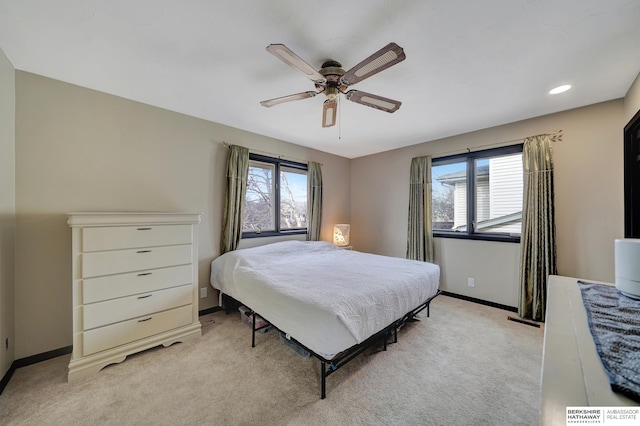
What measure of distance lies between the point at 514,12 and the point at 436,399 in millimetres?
2552

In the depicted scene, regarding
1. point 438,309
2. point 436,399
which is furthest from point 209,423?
point 438,309

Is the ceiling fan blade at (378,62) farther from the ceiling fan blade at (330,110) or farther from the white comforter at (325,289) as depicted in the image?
the white comforter at (325,289)

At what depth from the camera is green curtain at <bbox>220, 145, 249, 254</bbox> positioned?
3133 mm

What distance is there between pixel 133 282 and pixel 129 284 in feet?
0.10

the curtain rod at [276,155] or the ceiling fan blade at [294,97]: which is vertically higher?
the ceiling fan blade at [294,97]

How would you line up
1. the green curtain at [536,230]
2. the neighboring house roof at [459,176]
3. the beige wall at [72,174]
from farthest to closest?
the neighboring house roof at [459,176], the green curtain at [536,230], the beige wall at [72,174]

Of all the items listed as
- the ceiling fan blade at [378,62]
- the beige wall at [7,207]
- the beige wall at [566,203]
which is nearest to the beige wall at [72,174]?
the beige wall at [7,207]

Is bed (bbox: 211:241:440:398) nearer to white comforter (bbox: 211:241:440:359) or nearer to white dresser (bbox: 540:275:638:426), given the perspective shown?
white comforter (bbox: 211:241:440:359)

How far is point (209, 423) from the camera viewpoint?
1.45 m

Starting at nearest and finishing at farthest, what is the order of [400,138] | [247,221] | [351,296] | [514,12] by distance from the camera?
[514,12], [351,296], [247,221], [400,138]

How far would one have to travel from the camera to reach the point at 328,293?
182 cm

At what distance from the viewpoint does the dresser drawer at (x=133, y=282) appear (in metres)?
1.90

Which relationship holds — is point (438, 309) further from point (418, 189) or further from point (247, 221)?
point (247, 221)

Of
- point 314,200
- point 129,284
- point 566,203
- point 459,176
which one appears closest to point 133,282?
point 129,284
